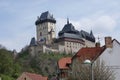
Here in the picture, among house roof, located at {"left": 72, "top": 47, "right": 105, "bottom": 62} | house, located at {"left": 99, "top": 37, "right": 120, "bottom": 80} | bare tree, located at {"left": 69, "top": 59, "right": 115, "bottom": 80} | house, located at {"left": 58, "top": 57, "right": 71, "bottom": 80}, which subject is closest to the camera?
bare tree, located at {"left": 69, "top": 59, "right": 115, "bottom": 80}

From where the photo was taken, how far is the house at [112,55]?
5047 centimetres

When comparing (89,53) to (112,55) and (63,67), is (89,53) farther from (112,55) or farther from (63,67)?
(63,67)

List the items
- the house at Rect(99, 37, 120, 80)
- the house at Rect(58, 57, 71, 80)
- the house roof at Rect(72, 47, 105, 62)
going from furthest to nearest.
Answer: the house at Rect(58, 57, 71, 80) → the house roof at Rect(72, 47, 105, 62) → the house at Rect(99, 37, 120, 80)

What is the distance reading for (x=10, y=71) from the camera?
118m

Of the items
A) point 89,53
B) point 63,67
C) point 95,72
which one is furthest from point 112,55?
point 63,67

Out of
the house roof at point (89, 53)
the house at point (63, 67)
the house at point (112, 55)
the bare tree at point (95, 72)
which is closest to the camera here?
the bare tree at point (95, 72)

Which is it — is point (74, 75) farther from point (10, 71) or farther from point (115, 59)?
point (10, 71)

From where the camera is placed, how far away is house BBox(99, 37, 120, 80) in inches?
1987

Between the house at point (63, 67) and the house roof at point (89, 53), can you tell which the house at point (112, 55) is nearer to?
the house roof at point (89, 53)

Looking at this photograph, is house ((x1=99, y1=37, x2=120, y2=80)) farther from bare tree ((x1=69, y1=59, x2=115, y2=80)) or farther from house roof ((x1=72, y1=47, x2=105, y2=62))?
bare tree ((x1=69, y1=59, x2=115, y2=80))

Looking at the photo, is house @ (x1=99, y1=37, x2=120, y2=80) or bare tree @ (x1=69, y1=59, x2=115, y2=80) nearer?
bare tree @ (x1=69, y1=59, x2=115, y2=80)

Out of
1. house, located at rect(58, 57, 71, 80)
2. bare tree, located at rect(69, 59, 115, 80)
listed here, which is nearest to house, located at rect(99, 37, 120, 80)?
bare tree, located at rect(69, 59, 115, 80)

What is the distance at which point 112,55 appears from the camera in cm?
5056

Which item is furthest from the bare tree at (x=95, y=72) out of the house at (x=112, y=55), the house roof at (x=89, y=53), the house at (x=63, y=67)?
the house at (x=63, y=67)
